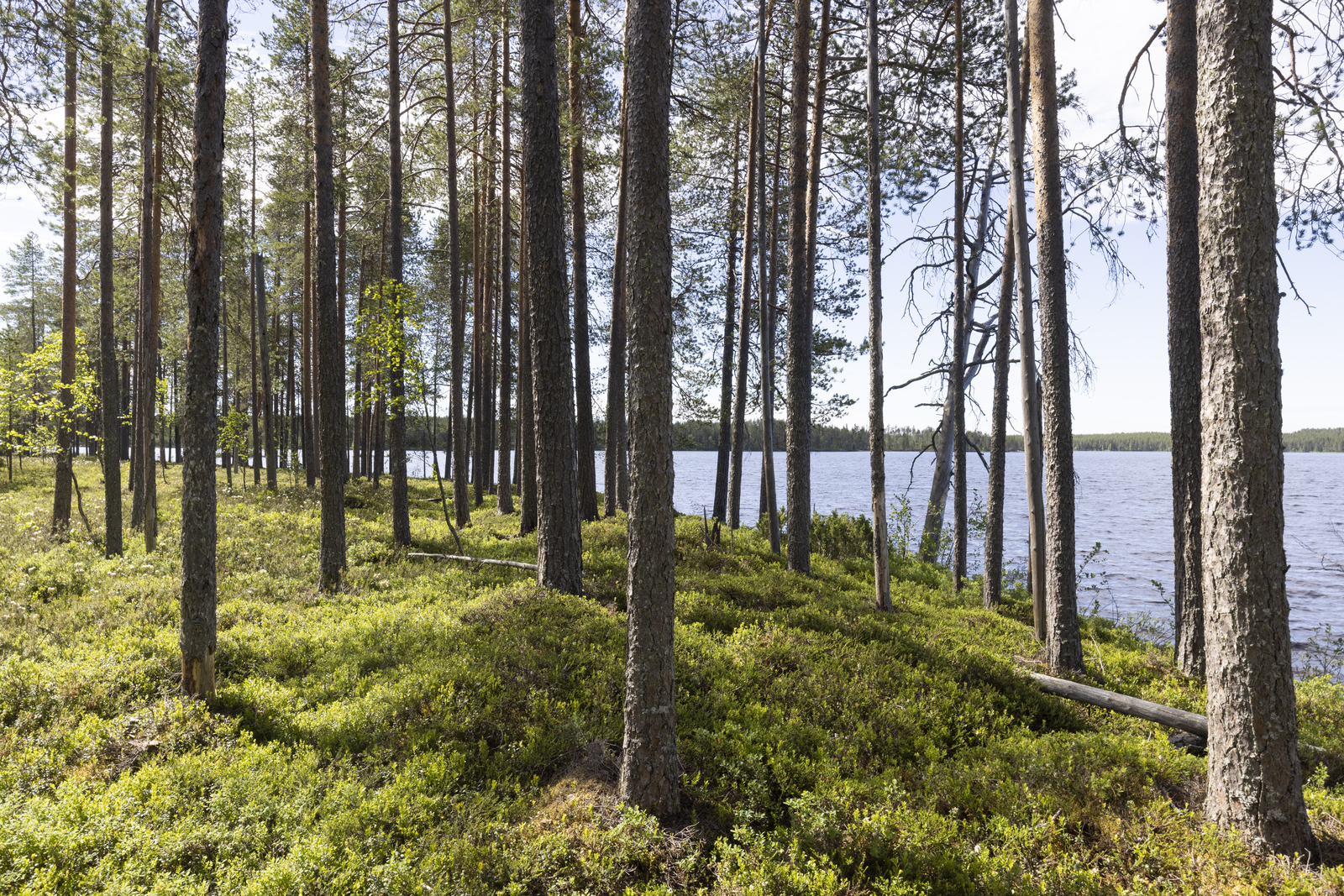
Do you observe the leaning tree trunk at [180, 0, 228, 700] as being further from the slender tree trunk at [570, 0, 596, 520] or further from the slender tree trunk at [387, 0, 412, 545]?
the slender tree trunk at [570, 0, 596, 520]

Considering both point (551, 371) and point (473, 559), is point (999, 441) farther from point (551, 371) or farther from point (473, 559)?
point (473, 559)

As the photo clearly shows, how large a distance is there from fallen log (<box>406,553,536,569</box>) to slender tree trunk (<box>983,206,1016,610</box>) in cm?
859

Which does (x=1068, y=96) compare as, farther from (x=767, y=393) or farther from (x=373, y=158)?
(x=373, y=158)

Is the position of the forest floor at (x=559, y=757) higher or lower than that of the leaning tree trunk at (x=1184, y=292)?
lower

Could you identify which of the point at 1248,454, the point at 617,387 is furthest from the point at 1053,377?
the point at 617,387

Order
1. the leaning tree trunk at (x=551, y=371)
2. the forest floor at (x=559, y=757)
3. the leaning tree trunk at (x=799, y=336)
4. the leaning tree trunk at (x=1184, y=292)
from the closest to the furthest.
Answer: the forest floor at (x=559, y=757) < the leaning tree trunk at (x=1184, y=292) < the leaning tree trunk at (x=551, y=371) < the leaning tree trunk at (x=799, y=336)

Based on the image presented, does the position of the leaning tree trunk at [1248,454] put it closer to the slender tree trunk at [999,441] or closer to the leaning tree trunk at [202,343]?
the slender tree trunk at [999,441]

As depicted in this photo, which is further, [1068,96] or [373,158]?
[373,158]

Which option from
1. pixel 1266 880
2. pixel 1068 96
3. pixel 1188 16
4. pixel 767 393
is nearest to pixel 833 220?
pixel 1068 96

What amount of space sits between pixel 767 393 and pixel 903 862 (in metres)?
8.72

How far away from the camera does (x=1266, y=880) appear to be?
3.60 m

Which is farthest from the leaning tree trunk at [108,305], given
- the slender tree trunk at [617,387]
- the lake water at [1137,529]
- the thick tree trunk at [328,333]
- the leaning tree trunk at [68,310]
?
the lake water at [1137,529]

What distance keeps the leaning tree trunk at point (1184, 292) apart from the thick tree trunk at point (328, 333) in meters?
12.0

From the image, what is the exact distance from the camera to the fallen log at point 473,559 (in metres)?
9.52
